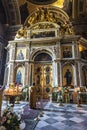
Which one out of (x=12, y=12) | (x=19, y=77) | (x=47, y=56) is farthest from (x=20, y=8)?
(x=19, y=77)

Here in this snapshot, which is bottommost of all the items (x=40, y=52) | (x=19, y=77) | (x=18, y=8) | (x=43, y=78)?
(x=43, y=78)

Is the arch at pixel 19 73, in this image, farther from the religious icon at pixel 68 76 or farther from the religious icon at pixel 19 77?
the religious icon at pixel 68 76

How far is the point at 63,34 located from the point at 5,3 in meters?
9.06

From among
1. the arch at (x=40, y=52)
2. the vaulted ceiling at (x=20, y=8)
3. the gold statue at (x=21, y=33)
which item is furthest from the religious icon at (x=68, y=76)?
the vaulted ceiling at (x=20, y=8)

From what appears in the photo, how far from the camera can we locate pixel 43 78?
565 inches

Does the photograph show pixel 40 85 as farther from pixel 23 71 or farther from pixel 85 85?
pixel 85 85

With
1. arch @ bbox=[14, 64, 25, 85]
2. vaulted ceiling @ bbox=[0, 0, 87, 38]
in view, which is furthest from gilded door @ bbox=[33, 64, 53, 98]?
vaulted ceiling @ bbox=[0, 0, 87, 38]

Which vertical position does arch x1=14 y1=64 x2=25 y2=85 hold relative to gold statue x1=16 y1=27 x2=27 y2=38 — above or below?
below

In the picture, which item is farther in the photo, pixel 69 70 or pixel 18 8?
pixel 18 8

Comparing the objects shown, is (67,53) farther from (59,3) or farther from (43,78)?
(59,3)

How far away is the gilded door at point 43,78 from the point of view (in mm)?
14087

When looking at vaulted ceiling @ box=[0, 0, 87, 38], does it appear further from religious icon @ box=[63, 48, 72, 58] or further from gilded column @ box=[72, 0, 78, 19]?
religious icon @ box=[63, 48, 72, 58]

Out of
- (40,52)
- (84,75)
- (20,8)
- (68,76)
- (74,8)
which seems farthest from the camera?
(20,8)

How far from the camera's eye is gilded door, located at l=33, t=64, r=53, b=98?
1409 centimetres
